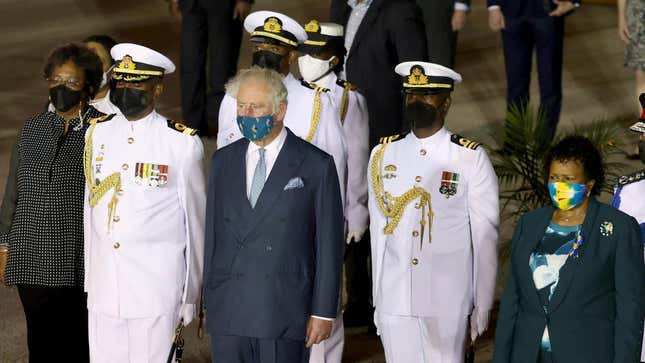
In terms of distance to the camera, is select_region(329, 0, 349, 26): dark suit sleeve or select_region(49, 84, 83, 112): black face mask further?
select_region(329, 0, 349, 26): dark suit sleeve

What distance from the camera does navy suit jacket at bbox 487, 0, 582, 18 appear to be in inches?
450

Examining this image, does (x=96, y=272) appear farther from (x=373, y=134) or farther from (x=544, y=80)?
(x=544, y=80)

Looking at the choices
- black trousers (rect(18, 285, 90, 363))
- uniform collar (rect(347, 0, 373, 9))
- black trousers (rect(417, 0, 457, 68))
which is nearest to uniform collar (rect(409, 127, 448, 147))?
black trousers (rect(18, 285, 90, 363))

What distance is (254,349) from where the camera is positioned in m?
6.41

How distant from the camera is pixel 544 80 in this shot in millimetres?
11625

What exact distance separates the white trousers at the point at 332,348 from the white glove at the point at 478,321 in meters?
0.86

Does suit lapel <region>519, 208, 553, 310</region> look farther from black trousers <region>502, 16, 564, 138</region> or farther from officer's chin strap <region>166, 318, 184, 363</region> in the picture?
black trousers <region>502, 16, 564, 138</region>

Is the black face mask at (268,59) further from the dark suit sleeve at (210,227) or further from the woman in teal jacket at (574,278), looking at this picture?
the woman in teal jacket at (574,278)

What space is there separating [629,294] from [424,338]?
1346 mm

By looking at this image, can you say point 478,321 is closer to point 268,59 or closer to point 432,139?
point 432,139

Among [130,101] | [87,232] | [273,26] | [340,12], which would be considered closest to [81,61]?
[130,101]

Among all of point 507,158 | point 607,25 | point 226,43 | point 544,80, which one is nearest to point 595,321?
point 507,158

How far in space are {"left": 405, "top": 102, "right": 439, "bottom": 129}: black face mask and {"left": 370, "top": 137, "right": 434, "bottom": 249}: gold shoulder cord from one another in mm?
200

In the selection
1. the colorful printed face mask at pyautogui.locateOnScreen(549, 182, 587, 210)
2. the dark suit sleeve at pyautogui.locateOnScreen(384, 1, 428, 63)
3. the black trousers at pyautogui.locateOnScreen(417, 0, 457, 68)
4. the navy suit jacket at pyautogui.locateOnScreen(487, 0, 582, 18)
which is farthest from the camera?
the black trousers at pyautogui.locateOnScreen(417, 0, 457, 68)
